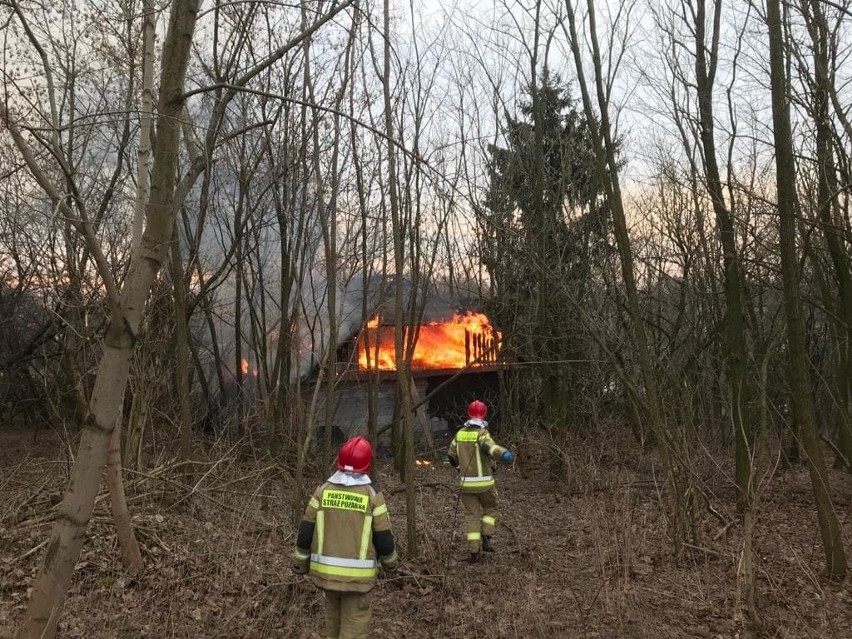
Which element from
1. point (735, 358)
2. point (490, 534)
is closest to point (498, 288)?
point (735, 358)

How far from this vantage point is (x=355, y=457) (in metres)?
4.16

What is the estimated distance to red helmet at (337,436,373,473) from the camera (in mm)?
A: 4159

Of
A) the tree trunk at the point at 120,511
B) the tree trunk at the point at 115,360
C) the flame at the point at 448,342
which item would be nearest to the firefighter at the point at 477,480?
the tree trunk at the point at 120,511

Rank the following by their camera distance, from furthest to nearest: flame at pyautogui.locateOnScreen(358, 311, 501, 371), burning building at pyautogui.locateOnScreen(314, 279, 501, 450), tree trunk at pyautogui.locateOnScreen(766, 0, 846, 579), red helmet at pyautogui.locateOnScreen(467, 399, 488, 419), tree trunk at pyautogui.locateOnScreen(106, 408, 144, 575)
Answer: flame at pyautogui.locateOnScreen(358, 311, 501, 371) < burning building at pyautogui.locateOnScreen(314, 279, 501, 450) < red helmet at pyautogui.locateOnScreen(467, 399, 488, 419) < tree trunk at pyautogui.locateOnScreen(766, 0, 846, 579) < tree trunk at pyautogui.locateOnScreen(106, 408, 144, 575)

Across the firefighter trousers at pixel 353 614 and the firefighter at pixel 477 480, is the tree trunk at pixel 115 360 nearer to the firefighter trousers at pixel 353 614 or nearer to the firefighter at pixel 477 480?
the firefighter trousers at pixel 353 614

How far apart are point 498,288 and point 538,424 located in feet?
12.1

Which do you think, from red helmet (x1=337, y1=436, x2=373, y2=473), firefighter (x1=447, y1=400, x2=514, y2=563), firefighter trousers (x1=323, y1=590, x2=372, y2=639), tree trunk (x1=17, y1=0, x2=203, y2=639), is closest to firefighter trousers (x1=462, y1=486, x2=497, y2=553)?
firefighter (x1=447, y1=400, x2=514, y2=563)

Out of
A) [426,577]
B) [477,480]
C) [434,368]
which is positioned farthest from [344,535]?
[434,368]

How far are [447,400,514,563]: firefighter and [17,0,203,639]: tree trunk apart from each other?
186 inches

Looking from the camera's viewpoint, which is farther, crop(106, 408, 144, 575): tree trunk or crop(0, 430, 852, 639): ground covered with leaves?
crop(106, 408, 144, 575): tree trunk

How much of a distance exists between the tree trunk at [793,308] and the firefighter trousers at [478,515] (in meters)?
3.53

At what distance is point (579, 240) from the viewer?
15.3 metres

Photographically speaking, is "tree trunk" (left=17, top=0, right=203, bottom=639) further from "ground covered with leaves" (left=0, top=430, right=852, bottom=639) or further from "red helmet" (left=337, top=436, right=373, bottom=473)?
"ground covered with leaves" (left=0, top=430, right=852, bottom=639)

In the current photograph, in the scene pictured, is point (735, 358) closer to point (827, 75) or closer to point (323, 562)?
point (827, 75)
